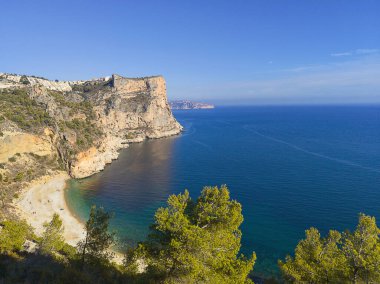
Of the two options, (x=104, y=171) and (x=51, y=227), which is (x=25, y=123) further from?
(x=51, y=227)

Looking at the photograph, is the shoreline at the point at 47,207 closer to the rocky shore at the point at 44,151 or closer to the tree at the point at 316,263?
the rocky shore at the point at 44,151

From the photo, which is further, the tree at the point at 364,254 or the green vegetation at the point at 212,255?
the tree at the point at 364,254

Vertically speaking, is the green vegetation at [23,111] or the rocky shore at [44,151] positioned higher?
the green vegetation at [23,111]

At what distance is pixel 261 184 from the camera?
73.4 m

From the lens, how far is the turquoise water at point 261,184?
51125mm

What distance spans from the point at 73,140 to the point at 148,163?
2598 centimetres

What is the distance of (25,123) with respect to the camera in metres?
75.2

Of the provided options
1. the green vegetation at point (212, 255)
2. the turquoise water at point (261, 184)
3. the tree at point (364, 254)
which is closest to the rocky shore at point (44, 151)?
the turquoise water at point (261, 184)

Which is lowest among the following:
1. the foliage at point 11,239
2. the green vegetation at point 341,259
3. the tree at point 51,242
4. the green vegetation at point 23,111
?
the tree at point 51,242

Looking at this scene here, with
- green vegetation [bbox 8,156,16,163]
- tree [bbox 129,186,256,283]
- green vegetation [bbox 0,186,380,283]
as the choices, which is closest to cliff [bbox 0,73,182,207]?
green vegetation [bbox 8,156,16,163]

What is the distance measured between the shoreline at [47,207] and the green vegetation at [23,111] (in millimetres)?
15532

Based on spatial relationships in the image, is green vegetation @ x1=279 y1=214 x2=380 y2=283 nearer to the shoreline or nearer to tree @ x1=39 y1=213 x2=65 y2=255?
tree @ x1=39 y1=213 x2=65 y2=255

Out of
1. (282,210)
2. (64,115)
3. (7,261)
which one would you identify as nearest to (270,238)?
(282,210)

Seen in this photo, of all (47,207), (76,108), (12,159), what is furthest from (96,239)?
(76,108)
